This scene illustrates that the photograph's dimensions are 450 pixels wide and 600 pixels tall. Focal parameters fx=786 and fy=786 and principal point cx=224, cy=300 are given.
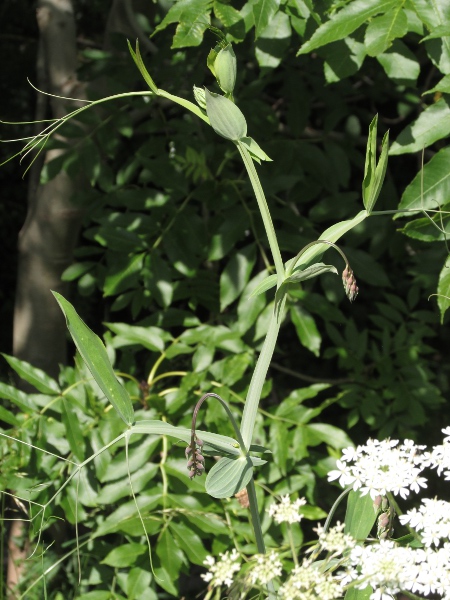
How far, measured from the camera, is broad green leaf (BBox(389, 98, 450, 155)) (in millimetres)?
1144

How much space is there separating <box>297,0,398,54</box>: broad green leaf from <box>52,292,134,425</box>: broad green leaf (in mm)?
648

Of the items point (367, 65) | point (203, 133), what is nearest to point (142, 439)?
point (203, 133)

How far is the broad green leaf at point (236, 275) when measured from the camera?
155 centimetres

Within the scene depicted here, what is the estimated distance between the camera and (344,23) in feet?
3.69

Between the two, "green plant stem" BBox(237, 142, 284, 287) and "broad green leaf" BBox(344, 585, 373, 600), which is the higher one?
"green plant stem" BBox(237, 142, 284, 287)

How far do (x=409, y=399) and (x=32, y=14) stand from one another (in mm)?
1897

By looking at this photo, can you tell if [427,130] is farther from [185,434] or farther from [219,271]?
[219,271]

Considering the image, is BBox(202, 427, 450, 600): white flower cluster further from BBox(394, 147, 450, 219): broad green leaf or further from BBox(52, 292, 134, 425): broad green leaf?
BBox(394, 147, 450, 219): broad green leaf

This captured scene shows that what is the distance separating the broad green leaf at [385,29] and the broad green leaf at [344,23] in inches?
0.6

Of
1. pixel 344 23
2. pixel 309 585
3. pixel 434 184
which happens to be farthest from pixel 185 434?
pixel 344 23

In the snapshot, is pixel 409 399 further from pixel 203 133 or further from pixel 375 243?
pixel 203 133

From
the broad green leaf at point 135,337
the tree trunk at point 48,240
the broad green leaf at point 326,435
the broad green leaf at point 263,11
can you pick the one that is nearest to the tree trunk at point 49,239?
the tree trunk at point 48,240

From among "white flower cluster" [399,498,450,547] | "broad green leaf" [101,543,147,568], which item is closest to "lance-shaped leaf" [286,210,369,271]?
"white flower cluster" [399,498,450,547]

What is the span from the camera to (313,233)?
167 cm
